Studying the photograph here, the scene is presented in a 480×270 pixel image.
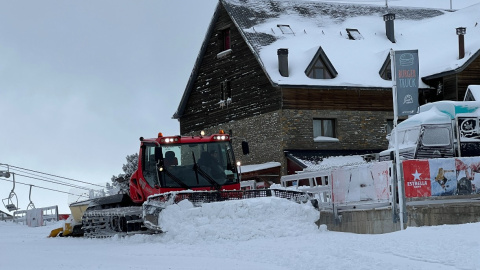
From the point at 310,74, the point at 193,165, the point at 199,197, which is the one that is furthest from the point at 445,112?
the point at 310,74

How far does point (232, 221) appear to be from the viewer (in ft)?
62.6

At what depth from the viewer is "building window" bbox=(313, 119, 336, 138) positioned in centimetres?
4372

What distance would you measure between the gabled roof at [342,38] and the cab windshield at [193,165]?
1973 centimetres

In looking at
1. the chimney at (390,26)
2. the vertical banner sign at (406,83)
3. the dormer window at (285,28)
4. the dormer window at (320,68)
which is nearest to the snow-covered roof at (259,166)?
the dormer window at (320,68)

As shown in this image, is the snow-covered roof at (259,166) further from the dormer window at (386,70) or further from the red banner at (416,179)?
the red banner at (416,179)

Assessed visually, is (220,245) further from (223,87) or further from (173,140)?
(223,87)

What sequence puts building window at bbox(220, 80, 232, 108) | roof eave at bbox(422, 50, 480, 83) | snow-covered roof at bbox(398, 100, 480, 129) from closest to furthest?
1. snow-covered roof at bbox(398, 100, 480, 129)
2. roof eave at bbox(422, 50, 480, 83)
3. building window at bbox(220, 80, 232, 108)

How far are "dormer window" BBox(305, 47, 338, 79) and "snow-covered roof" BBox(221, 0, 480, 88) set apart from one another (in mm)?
293

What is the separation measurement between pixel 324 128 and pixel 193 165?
22.5 metres

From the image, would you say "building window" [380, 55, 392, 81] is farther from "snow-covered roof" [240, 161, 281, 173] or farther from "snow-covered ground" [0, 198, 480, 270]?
"snow-covered ground" [0, 198, 480, 270]

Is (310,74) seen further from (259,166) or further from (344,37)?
(259,166)

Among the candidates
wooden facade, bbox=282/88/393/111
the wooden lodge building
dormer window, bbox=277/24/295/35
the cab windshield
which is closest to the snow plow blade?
the cab windshield

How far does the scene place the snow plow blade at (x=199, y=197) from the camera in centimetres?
1931

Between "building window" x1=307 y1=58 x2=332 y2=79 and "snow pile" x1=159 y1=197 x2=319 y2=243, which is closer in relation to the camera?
"snow pile" x1=159 y1=197 x2=319 y2=243
